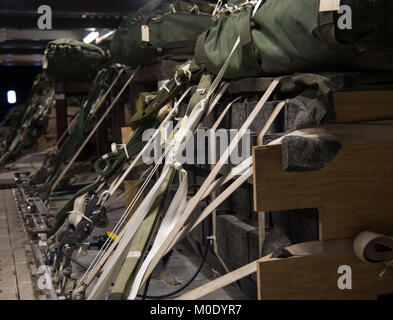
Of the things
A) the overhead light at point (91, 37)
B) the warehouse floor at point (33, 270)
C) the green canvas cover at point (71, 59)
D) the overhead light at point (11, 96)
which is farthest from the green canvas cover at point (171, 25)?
the overhead light at point (11, 96)

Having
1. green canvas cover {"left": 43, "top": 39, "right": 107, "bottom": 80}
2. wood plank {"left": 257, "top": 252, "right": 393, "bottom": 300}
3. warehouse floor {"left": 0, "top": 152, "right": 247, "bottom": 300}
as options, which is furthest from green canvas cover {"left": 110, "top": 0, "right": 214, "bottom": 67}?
wood plank {"left": 257, "top": 252, "right": 393, "bottom": 300}

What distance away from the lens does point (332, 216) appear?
1.63m

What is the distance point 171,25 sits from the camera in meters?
3.65

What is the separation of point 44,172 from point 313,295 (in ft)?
10.8

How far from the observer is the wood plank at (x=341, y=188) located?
1.58 meters

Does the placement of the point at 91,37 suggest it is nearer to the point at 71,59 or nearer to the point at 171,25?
the point at 71,59

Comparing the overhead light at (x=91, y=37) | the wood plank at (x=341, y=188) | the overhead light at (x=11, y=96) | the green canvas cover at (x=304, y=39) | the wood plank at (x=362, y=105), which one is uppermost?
the overhead light at (x=91, y=37)

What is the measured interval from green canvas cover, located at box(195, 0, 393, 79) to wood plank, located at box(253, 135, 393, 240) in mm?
261

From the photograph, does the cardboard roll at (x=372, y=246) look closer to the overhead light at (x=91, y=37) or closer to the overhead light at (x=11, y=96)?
the overhead light at (x=91, y=37)

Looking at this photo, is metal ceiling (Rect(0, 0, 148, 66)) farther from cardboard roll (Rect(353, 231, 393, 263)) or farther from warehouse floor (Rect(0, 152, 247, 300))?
cardboard roll (Rect(353, 231, 393, 263))

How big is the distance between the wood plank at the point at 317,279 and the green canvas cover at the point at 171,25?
2.33m

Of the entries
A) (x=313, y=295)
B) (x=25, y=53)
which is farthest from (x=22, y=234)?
(x=25, y=53)

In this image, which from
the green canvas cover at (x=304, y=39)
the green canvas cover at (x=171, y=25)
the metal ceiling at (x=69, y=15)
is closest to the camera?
the green canvas cover at (x=304, y=39)
